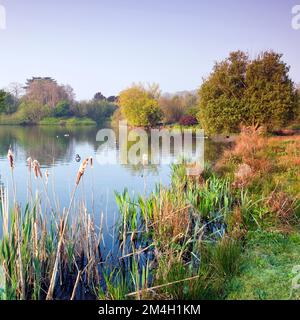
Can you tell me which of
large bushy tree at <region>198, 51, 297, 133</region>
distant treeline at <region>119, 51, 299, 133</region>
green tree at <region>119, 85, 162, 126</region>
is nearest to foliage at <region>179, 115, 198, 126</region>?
green tree at <region>119, 85, 162, 126</region>

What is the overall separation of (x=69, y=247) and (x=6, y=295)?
1.00 m

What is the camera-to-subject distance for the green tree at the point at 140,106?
88.4ft

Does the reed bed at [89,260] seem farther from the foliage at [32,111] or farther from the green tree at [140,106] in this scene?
the foliage at [32,111]

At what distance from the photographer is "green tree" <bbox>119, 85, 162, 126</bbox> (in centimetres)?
2694

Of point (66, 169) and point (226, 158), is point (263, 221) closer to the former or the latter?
point (226, 158)

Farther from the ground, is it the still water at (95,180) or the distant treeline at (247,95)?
the distant treeline at (247,95)

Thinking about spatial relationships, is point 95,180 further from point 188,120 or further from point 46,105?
point 46,105

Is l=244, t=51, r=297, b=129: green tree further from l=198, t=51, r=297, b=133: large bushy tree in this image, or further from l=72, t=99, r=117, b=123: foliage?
l=72, t=99, r=117, b=123: foliage

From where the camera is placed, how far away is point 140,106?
27.1 m

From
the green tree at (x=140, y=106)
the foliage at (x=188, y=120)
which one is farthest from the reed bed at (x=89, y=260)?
the green tree at (x=140, y=106)

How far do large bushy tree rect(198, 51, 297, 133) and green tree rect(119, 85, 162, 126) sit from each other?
26.4ft

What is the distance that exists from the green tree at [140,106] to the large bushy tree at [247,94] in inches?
316

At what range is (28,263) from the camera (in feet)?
10.4
